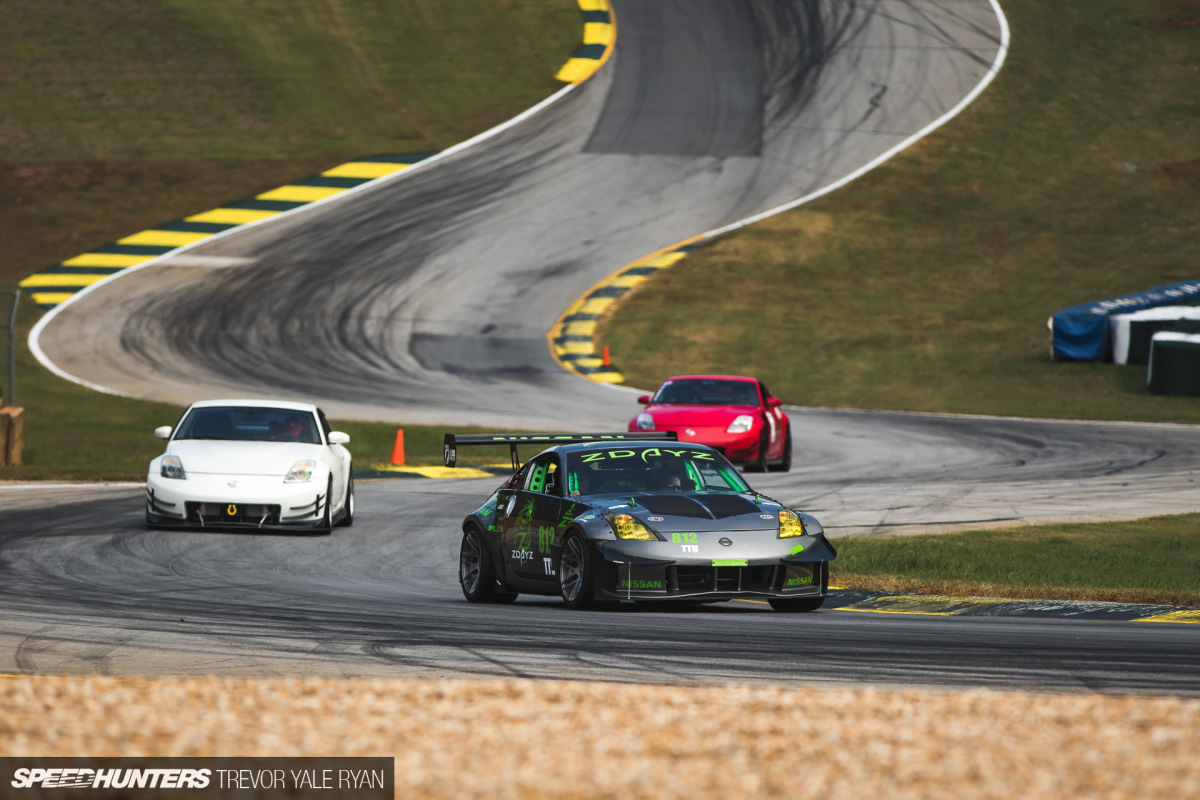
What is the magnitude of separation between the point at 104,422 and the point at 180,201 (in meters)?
16.6

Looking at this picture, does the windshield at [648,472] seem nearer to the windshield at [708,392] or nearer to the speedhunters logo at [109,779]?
the speedhunters logo at [109,779]

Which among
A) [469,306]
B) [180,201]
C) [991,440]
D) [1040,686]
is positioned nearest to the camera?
[1040,686]

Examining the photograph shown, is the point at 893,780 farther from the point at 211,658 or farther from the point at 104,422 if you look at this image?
the point at 104,422

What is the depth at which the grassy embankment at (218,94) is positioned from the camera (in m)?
42.5

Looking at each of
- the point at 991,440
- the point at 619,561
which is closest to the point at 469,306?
the point at 991,440

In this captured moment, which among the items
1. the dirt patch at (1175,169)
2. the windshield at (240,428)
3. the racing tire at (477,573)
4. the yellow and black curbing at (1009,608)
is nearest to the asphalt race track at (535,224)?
the dirt patch at (1175,169)

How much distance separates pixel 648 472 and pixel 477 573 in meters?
1.53

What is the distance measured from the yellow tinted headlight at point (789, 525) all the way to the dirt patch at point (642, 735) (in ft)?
14.2

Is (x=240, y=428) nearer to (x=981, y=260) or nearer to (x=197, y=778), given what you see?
(x=197, y=778)

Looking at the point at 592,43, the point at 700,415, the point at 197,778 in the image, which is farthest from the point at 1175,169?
the point at 197,778

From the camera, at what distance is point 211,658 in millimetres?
8641

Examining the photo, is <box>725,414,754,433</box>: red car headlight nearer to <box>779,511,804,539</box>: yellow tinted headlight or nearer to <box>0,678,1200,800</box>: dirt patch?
<box>779,511,804,539</box>: yellow tinted headlight

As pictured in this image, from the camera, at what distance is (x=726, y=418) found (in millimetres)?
22141

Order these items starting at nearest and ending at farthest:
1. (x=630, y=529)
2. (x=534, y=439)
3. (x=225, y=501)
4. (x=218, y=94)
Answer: (x=630, y=529) < (x=534, y=439) < (x=225, y=501) < (x=218, y=94)
